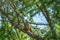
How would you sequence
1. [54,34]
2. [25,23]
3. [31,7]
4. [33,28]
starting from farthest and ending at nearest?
[33,28] → [25,23] → [31,7] → [54,34]

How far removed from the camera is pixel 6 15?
22.1ft

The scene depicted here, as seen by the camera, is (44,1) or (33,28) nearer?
(44,1)

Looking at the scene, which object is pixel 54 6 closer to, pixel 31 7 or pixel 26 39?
pixel 31 7

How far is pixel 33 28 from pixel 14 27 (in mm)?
589

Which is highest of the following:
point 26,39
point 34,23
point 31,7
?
point 31,7

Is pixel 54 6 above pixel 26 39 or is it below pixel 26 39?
above

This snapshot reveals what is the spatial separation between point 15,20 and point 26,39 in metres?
0.91

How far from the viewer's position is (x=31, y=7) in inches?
239

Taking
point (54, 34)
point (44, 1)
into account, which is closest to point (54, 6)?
point (44, 1)

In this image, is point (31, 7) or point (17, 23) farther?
point (17, 23)

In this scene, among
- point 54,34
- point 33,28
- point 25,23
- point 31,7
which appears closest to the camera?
point 54,34

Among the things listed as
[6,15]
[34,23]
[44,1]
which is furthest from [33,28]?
[44,1]

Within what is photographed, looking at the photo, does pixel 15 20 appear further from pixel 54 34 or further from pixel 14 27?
pixel 54 34

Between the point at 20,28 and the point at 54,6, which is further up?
the point at 54,6
